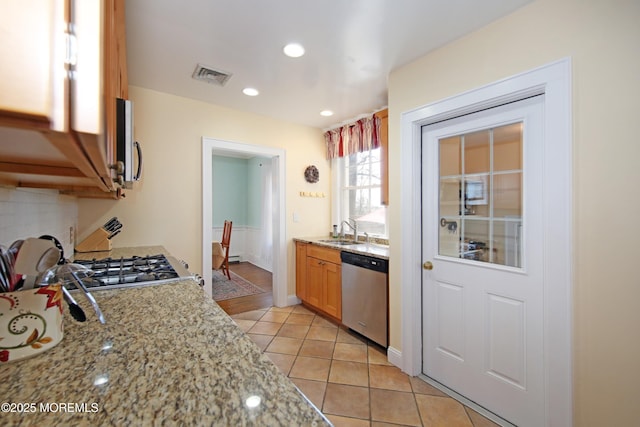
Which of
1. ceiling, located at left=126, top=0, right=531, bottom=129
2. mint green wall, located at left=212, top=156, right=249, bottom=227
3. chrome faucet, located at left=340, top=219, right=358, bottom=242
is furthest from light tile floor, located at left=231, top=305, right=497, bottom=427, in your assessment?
mint green wall, located at left=212, top=156, right=249, bottom=227

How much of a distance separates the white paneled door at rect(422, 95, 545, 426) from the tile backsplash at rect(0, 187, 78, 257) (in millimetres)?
2171

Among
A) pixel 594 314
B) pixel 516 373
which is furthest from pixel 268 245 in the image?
pixel 594 314

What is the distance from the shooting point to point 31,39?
0.32 metres

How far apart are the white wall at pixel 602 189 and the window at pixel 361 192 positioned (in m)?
1.89

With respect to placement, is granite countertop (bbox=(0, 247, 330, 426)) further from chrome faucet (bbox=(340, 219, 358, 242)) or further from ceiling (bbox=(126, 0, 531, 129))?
chrome faucet (bbox=(340, 219, 358, 242))

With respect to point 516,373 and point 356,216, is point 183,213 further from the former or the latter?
point 516,373

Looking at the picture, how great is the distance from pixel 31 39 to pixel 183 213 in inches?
106

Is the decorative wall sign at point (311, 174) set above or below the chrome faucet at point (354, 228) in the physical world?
above

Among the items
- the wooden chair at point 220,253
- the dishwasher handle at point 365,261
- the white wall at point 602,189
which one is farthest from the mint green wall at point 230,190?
the white wall at point 602,189

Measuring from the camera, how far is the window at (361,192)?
3.32 m

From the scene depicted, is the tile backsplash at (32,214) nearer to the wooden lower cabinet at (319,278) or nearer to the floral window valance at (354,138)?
the wooden lower cabinet at (319,278)

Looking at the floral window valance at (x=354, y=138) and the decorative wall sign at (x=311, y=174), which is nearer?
the floral window valance at (x=354, y=138)

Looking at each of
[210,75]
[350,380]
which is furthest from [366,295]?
[210,75]

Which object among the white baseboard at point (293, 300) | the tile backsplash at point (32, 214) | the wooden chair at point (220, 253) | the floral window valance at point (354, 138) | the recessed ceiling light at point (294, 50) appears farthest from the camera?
the wooden chair at point (220, 253)
